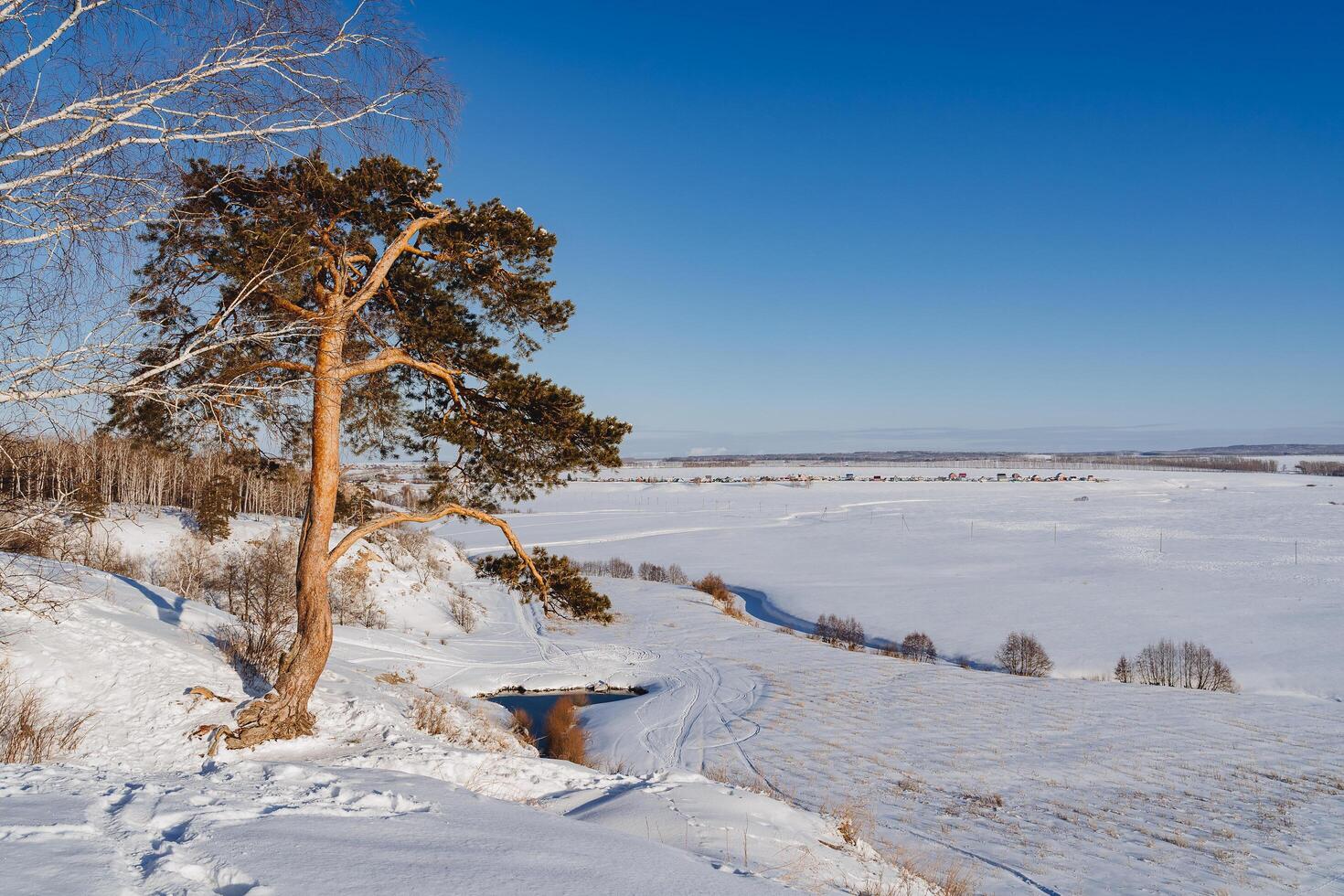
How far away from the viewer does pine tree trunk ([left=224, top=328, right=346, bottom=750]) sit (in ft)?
25.0

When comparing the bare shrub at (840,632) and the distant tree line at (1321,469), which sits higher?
the distant tree line at (1321,469)

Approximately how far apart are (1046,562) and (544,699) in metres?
35.4

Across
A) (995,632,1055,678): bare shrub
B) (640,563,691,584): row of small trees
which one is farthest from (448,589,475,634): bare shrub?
(995,632,1055,678): bare shrub

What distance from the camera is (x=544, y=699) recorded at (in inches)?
778

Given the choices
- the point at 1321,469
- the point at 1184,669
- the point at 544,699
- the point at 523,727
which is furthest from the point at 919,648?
the point at 1321,469

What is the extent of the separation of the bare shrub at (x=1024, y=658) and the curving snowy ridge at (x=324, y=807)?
18.0 metres

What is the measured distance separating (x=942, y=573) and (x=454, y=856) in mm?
39795

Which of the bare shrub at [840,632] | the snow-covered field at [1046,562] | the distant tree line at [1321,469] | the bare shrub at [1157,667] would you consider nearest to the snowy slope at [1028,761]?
the bare shrub at [1157,667]

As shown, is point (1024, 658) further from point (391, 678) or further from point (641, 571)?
point (641, 571)

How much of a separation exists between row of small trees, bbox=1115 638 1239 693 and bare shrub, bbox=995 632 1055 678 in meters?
2.19

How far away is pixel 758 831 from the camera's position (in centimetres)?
654

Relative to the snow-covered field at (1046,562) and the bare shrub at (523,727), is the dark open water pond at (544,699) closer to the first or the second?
the bare shrub at (523,727)

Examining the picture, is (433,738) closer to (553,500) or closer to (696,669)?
(696,669)

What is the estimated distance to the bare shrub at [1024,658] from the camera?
2238cm
